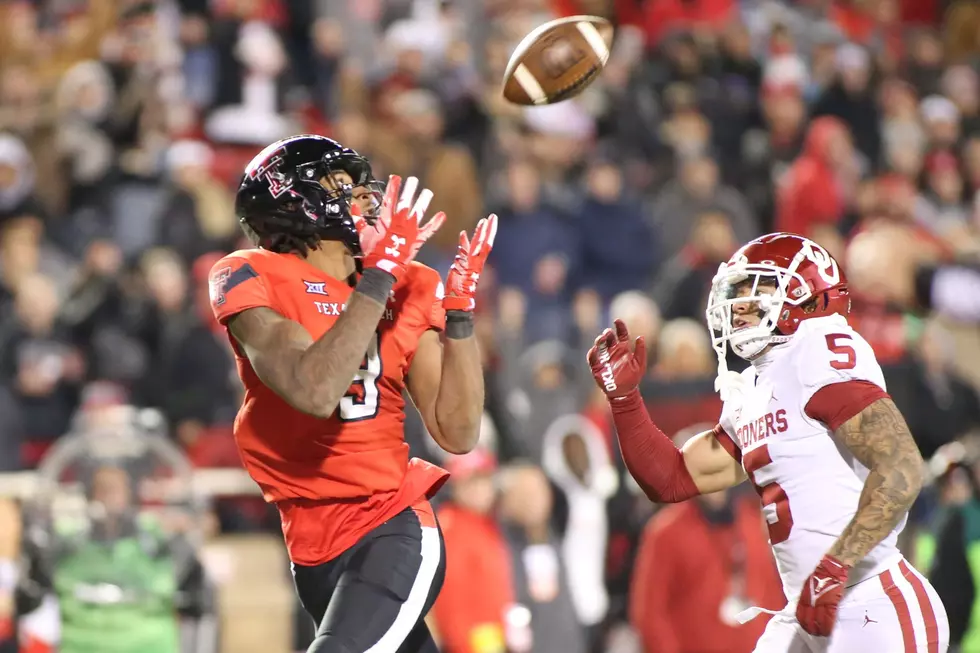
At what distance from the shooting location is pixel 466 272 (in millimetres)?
4391

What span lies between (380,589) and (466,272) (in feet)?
3.08

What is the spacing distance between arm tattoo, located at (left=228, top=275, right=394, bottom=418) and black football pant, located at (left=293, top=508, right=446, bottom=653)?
0.44m

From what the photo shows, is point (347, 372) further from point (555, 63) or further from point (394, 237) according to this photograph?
point (555, 63)

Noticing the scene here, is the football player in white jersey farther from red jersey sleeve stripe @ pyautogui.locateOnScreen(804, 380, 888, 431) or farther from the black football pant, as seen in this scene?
the black football pant

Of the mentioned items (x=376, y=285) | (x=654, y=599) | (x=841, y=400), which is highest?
(x=376, y=285)

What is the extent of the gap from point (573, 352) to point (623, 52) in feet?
11.8

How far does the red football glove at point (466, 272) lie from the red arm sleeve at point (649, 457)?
0.62 m

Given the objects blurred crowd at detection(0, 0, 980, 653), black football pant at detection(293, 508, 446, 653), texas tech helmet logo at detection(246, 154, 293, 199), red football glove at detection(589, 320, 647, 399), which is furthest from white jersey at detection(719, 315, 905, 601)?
blurred crowd at detection(0, 0, 980, 653)

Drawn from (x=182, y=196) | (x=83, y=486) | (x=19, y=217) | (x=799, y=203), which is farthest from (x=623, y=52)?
(x=83, y=486)

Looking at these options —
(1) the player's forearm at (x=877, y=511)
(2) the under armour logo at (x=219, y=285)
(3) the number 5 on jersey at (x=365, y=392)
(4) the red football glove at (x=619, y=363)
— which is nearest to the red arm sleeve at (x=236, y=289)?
(2) the under armour logo at (x=219, y=285)

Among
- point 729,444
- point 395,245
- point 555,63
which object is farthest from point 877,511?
point 555,63

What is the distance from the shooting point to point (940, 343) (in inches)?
362

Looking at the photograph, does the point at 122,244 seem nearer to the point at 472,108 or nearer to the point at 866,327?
the point at 472,108

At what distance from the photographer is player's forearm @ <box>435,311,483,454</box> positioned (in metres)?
4.37
